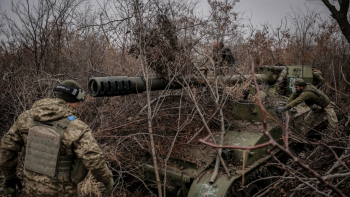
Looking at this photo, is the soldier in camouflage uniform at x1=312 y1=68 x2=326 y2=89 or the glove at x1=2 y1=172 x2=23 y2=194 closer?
the glove at x1=2 y1=172 x2=23 y2=194

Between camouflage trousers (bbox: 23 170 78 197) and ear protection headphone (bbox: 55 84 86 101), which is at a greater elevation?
ear protection headphone (bbox: 55 84 86 101)

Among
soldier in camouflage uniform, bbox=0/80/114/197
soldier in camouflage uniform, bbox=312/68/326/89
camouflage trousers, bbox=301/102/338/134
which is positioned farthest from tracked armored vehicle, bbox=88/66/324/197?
soldier in camouflage uniform, bbox=312/68/326/89

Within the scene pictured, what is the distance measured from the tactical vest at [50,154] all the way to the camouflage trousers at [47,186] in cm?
6

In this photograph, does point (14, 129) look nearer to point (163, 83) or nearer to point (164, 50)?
point (163, 83)

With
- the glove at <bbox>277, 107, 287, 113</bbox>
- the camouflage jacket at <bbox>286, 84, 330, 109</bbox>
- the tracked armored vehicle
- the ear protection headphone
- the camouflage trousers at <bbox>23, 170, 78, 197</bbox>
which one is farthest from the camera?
the camouflage jacket at <bbox>286, 84, 330, 109</bbox>

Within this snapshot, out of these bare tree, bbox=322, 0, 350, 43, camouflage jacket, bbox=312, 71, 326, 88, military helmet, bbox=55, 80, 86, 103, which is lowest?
camouflage jacket, bbox=312, 71, 326, 88

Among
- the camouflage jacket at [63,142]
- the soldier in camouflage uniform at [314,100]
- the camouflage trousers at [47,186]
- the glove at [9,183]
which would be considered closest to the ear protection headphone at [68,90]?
the camouflage jacket at [63,142]

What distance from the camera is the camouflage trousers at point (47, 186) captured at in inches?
106

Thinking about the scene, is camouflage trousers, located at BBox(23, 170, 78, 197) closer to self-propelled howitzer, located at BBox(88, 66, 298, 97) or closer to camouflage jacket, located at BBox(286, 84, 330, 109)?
self-propelled howitzer, located at BBox(88, 66, 298, 97)

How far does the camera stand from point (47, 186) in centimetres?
270

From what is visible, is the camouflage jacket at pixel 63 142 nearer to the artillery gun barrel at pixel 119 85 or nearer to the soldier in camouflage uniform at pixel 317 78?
the artillery gun barrel at pixel 119 85

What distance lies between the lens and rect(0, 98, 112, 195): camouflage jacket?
258 centimetres

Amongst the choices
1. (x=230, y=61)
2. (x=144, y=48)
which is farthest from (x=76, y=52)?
(x=144, y=48)

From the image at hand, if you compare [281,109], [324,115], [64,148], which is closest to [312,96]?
[324,115]
